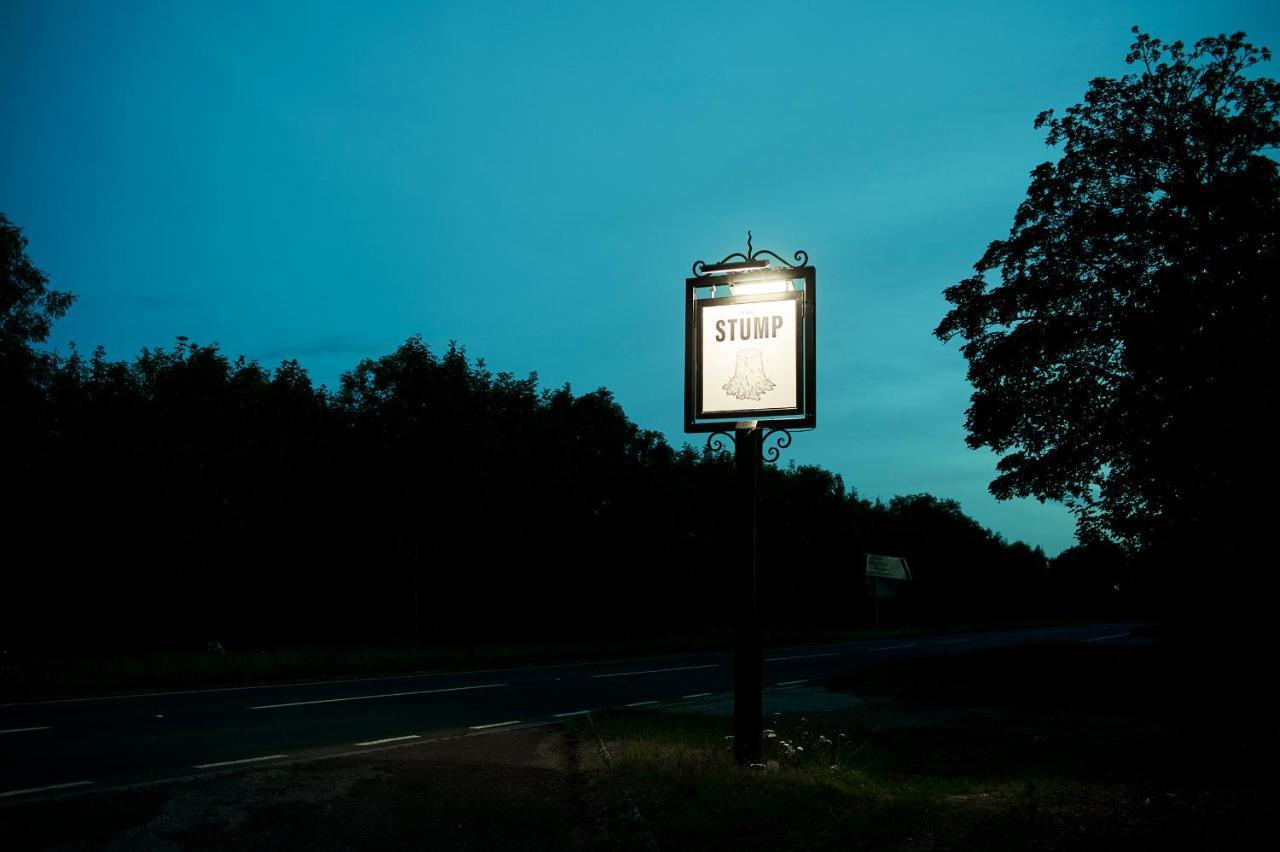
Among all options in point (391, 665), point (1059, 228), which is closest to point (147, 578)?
point (391, 665)

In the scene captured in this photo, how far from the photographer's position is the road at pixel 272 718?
867cm

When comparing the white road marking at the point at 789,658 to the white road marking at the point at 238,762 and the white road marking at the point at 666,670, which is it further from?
the white road marking at the point at 238,762

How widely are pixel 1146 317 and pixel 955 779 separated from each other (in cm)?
1229

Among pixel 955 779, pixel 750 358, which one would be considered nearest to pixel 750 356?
pixel 750 358

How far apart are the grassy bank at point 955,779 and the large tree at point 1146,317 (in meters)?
3.83

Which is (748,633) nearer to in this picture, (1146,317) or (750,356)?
(750,356)

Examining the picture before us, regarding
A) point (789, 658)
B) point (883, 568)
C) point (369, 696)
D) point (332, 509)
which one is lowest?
point (789, 658)

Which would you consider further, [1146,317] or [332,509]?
[332,509]

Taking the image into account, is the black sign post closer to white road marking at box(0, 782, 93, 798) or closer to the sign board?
white road marking at box(0, 782, 93, 798)

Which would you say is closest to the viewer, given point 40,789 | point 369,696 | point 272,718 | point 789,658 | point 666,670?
point 40,789

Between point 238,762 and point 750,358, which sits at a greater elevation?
point 750,358

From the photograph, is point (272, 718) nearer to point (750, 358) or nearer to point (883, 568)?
point (750, 358)

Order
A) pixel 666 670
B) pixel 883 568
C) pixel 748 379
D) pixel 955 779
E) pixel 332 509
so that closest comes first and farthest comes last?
pixel 955 779 → pixel 748 379 → pixel 666 670 → pixel 332 509 → pixel 883 568

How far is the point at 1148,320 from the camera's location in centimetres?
1712
